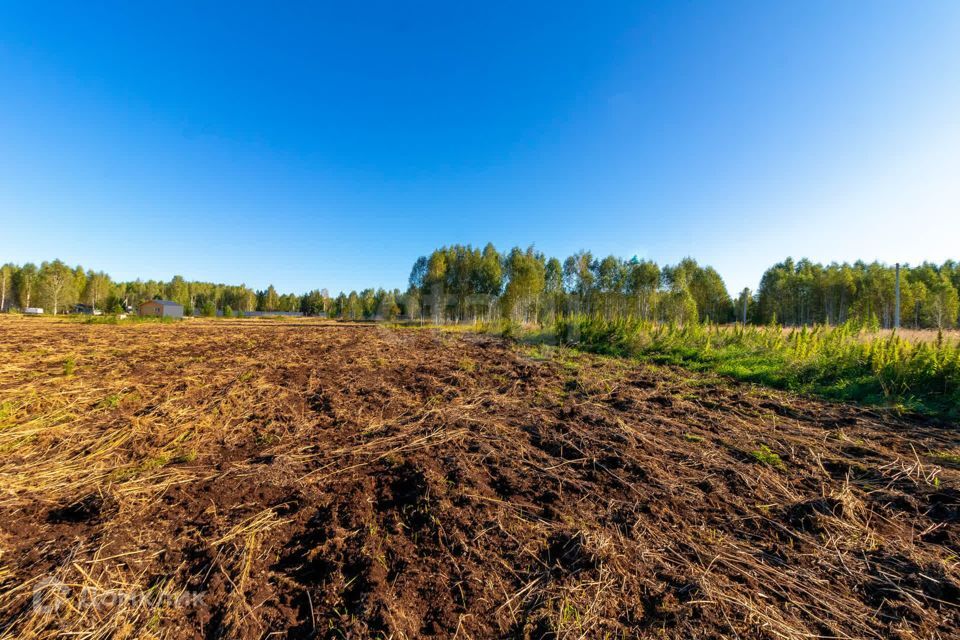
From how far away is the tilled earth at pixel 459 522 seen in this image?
5.08 ft

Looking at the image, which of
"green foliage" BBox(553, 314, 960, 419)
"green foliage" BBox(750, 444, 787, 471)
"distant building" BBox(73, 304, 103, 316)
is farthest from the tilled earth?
"distant building" BBox(73, 304, 103, 316)

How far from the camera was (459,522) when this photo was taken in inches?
84.7

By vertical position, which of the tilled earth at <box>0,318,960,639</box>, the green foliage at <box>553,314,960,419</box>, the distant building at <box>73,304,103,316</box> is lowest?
the tilled earth at <box>0,318,960,639</box>

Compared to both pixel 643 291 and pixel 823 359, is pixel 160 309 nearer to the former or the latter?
pixel 643 291

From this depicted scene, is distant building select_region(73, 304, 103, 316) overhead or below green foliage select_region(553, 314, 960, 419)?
overhead

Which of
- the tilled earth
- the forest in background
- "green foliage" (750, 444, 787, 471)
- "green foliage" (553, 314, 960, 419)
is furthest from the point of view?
the forest in background

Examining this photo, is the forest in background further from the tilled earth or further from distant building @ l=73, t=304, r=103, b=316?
the tilled earth

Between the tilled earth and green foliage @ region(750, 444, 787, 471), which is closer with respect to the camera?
the tilled earth

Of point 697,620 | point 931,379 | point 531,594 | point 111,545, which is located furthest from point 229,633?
point 931,379

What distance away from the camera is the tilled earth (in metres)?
1.55

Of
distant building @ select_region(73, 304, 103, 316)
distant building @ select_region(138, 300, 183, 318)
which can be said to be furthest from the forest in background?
distant building @ select_region(138, 300, 183, 318)

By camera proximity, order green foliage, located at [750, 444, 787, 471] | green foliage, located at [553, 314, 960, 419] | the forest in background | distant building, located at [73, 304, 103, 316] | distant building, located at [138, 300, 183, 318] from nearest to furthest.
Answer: green foliage, located at [750, 444, 787, 471], green foliage, located at [553, 314, 960, 419], the forest in background, distant building, located at [138, 300, 183, 318], distant building, located at [73, 304, 103, 316]

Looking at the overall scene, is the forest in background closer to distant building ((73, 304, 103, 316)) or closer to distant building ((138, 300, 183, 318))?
distant building ((73, 304, 103, 316))

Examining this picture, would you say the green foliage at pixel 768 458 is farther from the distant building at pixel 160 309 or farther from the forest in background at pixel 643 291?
the distant building at pixel 160 309
